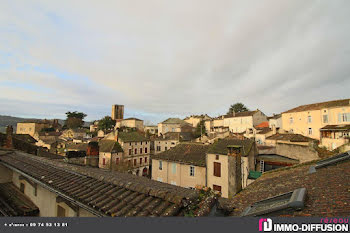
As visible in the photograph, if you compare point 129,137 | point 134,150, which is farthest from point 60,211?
point 129,137

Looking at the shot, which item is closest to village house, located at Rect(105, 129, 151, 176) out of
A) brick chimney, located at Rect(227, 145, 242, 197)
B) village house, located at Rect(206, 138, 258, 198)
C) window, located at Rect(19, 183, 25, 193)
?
village house, located at Rect(206, 138, 258, 198)

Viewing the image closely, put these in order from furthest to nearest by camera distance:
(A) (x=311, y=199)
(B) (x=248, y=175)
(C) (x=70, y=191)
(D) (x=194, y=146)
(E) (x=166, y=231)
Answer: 1. (D) (x=194, y=146)
2. (B) (x=248, y=175)
3. (A) (x=311, y=199)
4. (C) (x=70, y=191)
5. (E) (x=166, y=231)

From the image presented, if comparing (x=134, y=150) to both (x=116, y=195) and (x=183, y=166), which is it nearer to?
(x=183, y=166)

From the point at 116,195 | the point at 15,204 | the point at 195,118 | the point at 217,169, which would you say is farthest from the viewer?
the point at 195,118

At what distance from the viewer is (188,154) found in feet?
67.6

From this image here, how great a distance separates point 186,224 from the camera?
256cm

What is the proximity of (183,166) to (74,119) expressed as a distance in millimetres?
84369

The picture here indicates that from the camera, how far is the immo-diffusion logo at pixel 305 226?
2.77 metres

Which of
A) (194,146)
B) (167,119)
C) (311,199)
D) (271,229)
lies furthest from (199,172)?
(167,119)

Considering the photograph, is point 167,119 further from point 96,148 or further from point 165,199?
point 165,199

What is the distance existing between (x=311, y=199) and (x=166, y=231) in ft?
13.4

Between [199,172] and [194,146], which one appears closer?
[199,172]

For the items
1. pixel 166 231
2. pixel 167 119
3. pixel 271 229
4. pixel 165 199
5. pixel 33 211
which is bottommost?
pixel 33 211

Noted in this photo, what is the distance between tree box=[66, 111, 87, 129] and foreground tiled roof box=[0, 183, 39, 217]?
8757 cm
